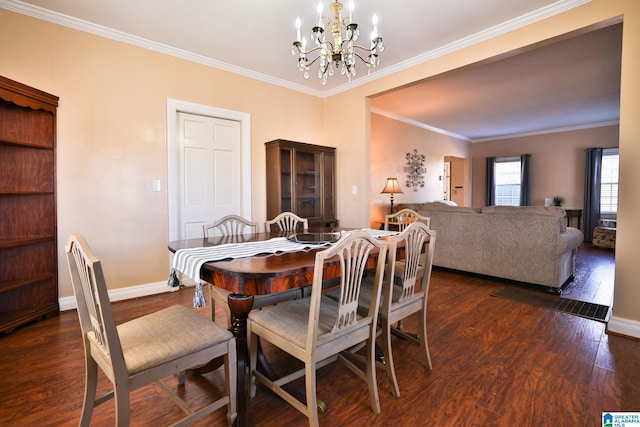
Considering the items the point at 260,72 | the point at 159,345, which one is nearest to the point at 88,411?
the point at 159,345

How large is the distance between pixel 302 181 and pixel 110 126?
83.6 inches

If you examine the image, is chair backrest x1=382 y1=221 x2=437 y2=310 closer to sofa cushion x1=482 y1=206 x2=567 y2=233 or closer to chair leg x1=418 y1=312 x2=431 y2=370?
chair leg x1=418 y1=312 x2=431 y2=370

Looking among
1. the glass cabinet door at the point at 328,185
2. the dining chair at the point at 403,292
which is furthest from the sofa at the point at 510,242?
the dining chair at the point at 403,292

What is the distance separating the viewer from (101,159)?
291cm

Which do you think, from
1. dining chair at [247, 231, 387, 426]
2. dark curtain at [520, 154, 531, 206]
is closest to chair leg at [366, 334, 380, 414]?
dining chair at [247, 231, 387, 426]

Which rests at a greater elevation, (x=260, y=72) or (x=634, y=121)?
(x=260, y=72)

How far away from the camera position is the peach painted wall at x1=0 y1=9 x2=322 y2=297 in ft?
8.66

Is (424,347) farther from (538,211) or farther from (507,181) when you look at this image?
(507,181)

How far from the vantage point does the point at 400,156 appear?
20.2 ft

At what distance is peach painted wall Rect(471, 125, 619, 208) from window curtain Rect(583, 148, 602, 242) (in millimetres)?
203

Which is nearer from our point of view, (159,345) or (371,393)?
(159,345)

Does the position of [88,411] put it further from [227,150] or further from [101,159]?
[227,150]

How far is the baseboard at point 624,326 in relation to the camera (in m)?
2.26

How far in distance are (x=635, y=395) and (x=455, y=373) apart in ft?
2.85
